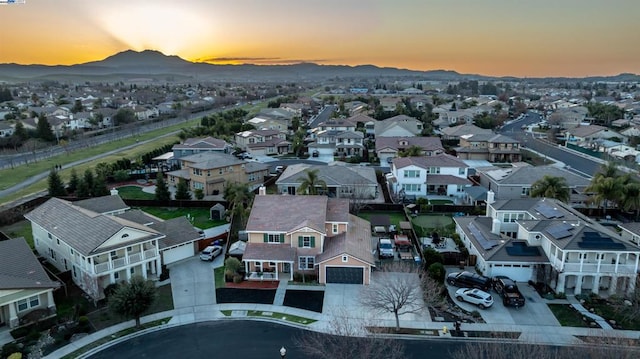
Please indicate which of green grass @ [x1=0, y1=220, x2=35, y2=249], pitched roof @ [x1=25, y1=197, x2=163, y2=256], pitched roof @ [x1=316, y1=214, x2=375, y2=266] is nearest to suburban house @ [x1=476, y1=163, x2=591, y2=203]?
pitched roof @ [x1=316, y1=214, x2=375, y2=266]

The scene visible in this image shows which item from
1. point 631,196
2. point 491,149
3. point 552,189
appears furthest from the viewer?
point 491,149

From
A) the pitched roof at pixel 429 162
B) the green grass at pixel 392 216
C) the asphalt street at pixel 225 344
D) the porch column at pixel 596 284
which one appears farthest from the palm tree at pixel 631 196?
the asphalt street at pixel 225 344

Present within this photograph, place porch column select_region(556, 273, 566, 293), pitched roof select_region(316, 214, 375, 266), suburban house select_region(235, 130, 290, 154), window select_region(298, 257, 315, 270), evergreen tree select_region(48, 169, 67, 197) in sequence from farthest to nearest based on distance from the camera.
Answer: suburban house select_region(235, 130, 290, 154)
evergreen tree select_region(48, 169, 67, 197)
window select_region(298, 257, 315, 270)
pitched roof select_region(316, 214, 375, 266)
porch column select_region(556, 273, 566, 293)

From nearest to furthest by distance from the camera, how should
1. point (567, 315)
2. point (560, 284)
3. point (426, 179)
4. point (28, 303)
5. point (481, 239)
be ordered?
point (28, 303)
point (567, 315)
point (560, 284)
point (481, 239)
point (426, 179)

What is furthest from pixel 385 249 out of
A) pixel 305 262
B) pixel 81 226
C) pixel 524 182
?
pixel 524 182

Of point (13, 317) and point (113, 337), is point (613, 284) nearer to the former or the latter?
point (113, 337)

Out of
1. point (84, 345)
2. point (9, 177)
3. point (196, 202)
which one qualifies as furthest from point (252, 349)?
point (9, 177)

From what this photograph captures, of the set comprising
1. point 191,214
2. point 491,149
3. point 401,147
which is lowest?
point 191,214

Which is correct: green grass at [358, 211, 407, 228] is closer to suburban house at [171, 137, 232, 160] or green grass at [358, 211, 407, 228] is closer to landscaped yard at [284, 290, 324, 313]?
landscaped yard at [284, 290, 324, 313]
